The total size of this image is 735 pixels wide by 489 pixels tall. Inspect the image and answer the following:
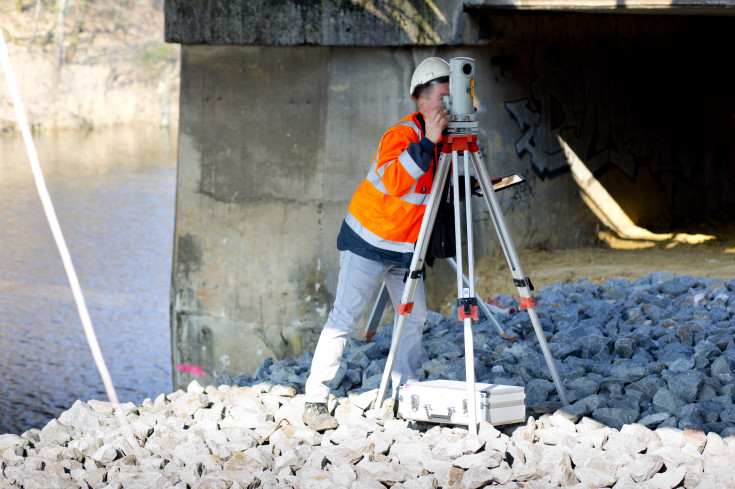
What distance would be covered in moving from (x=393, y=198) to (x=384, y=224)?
14 cm

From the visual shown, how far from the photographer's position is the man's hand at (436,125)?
4109mm

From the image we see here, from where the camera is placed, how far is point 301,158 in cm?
834

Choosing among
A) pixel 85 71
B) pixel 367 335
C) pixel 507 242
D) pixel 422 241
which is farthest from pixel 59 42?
pixel 507 242

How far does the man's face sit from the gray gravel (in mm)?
1545

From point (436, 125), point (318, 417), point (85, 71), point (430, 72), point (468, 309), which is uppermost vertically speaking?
point (85, 71)

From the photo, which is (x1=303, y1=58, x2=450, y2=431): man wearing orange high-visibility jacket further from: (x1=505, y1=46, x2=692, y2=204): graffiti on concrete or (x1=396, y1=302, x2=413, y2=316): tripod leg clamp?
(x1=505, y1=46, x2=692, y2=204): graffiti on concrete

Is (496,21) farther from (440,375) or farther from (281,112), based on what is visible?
(440,375)

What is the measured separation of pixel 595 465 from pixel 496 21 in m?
5.17

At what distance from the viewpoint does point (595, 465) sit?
4004 mm

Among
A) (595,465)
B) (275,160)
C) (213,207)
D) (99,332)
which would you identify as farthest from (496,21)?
(99,332)

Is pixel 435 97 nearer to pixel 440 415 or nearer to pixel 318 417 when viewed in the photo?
pixel 440 415

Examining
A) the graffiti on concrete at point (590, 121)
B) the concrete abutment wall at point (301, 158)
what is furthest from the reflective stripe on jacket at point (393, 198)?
the graffiti on concrete at point (590, 121)

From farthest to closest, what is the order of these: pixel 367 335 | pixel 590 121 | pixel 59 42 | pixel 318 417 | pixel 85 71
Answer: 1. pixel 59 42
2. pixel 85 71
3. pixel 590 121
4. pixel 367 335
5. pixel 318 417

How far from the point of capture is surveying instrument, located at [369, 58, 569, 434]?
4.11 m
